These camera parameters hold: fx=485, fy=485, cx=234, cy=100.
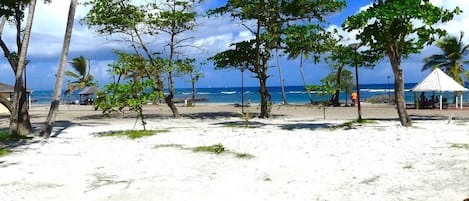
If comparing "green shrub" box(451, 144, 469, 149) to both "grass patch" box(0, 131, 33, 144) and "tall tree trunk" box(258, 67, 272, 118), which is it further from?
"tall tree trunk" box(258, 67, 272, 118)

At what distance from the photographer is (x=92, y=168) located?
945 centimetres

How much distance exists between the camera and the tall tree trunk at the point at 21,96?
1389cm

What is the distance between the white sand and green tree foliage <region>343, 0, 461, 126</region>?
2.78m

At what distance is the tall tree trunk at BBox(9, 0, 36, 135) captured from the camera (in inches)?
547

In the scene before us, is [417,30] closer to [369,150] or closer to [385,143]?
[385,143]

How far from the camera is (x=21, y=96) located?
48.3 ft

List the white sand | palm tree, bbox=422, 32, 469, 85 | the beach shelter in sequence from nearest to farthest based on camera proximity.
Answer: the white sand → the beach shelter → palm tree, bbox=422, 32, 469, 85

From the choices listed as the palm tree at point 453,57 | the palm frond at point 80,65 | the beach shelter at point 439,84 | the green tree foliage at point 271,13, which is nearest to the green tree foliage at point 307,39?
the green tree foliage at point 271,13

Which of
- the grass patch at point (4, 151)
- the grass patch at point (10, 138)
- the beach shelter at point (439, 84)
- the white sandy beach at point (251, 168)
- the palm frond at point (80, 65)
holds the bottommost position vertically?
the white sandy beach at point (251, 168)

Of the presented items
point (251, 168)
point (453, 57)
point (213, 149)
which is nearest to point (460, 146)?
point (251, 168)

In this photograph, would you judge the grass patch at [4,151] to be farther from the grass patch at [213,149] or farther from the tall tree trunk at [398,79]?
Answer: the tall tree trunk at [398,79]

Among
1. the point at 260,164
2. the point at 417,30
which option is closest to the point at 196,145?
the point at 260,164

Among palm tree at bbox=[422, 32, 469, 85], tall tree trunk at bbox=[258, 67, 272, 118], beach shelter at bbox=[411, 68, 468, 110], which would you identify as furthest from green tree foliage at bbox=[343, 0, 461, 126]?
palm tree at bbox=[422, 32, 469, 85]

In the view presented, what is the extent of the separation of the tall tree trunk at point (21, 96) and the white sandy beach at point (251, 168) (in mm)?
1739
